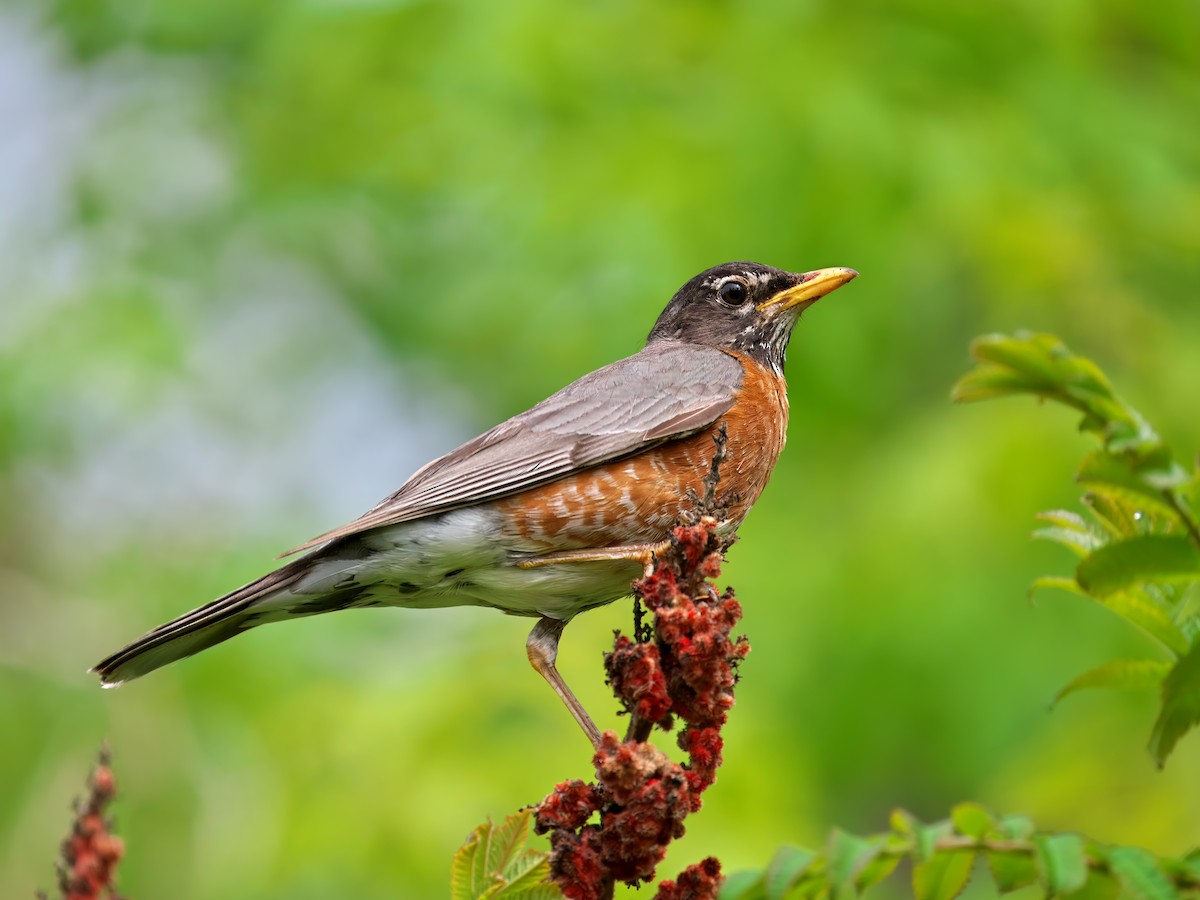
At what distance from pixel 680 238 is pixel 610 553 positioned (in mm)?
2588

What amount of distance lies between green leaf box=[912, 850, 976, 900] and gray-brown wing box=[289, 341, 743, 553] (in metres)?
2.11

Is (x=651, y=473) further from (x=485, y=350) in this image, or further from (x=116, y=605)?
(x=116, y=605)

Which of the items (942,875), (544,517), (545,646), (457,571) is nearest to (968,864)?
(942,875)

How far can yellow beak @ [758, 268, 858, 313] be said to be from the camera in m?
4.37

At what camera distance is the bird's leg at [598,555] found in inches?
144

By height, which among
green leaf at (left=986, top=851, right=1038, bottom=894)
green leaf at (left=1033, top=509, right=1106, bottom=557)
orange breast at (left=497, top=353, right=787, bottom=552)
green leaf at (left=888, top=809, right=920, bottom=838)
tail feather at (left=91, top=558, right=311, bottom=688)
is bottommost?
green leaf at (left=986, top=851, right=1038, bottom=894)

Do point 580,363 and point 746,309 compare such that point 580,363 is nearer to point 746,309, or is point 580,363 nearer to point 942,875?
point 746,309

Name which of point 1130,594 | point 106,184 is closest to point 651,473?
point 1130,594

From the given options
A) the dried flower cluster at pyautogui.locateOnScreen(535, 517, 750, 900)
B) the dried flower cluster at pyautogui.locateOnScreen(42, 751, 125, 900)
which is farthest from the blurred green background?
the dried flower cluster at pyautogui.locateOnScreen(42, 751, 125, 900)

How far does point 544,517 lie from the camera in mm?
3826

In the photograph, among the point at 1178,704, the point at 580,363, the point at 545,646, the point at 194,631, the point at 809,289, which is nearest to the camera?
the point at 1178,704

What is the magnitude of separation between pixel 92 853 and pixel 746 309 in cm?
327

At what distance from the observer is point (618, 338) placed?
6137 mm

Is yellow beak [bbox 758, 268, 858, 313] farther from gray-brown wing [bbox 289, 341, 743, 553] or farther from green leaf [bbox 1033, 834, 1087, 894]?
green leaf [bbox 1033, 834, 1087, 894]
